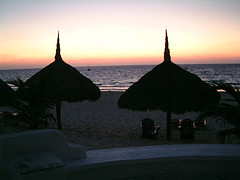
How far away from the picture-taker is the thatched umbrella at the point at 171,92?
265 inches

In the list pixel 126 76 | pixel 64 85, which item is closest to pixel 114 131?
pixel 64 85

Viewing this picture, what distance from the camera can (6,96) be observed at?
20.7ft

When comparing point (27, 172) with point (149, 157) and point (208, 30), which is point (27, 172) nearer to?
point (149, 157)

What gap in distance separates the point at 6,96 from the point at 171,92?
3697mm

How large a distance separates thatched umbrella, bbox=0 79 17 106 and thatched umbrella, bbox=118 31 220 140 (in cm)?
267

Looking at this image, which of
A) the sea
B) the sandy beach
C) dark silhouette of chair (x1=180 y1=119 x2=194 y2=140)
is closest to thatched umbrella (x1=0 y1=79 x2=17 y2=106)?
the sandy beach

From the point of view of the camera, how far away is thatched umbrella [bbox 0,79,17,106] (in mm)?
6230

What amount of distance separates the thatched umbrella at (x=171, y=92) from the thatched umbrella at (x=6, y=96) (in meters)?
2.67

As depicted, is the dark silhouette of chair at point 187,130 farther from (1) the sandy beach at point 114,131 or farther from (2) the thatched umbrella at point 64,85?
(2) the thatched umbrella at point 64,85

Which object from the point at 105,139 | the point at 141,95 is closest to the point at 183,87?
the point at 141,95

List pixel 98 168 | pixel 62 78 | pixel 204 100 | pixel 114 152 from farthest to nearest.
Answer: pixel 62 78
pixel 204 100
pixel 114 152
pixel 98 168

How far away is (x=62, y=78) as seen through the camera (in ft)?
26.8

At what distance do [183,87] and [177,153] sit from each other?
142 inches

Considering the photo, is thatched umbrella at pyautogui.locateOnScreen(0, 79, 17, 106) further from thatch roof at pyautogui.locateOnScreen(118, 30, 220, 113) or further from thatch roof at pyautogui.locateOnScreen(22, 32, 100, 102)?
thatch roof at pyautogui.locateOnScreen(118, 30, 220, 113)
